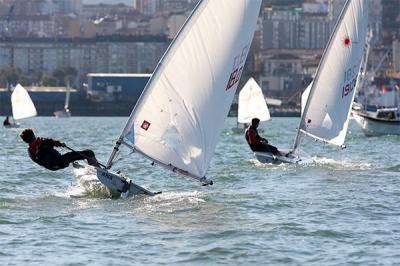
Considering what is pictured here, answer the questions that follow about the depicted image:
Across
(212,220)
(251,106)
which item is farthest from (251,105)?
(212,220)

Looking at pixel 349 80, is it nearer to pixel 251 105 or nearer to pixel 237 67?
pixel 237 67

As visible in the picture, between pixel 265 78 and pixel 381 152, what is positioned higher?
pixel 381 152

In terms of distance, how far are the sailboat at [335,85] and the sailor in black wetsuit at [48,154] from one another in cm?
1045

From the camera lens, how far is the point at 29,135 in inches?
976

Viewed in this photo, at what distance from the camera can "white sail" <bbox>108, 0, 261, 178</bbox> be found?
24.1 m

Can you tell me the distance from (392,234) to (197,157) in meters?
4.26

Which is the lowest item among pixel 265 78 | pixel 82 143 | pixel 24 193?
pixel 265 78

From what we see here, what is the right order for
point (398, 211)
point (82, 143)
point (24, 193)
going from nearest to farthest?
point (398, 211) → point (24, 193) → point (82, 143)

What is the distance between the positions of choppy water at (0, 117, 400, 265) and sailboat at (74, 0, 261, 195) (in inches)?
30.3

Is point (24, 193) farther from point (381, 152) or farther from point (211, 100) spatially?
point (381, 152)

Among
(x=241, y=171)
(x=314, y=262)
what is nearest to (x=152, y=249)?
(x=314, y=262)

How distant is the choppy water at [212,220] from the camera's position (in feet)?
63.1

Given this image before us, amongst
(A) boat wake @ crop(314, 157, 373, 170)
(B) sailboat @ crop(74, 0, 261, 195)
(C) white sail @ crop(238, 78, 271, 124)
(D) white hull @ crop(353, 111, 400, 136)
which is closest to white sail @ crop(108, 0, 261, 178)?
(B) sailboat @ crop(74, 0, 261, 195)

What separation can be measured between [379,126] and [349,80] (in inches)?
1052
